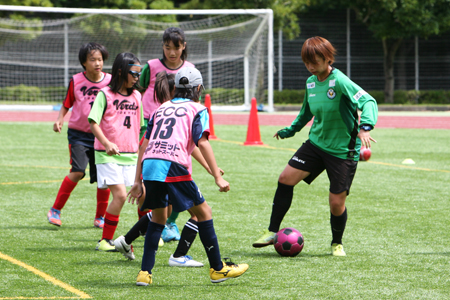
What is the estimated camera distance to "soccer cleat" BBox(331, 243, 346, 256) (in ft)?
16.5

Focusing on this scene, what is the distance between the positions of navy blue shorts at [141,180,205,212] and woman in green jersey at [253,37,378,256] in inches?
49.8

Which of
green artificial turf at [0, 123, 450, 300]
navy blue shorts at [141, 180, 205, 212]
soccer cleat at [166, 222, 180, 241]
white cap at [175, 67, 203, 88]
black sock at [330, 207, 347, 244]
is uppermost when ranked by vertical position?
white cap at [175, 67, 203, 88]

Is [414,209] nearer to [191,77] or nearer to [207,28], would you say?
[191,77]

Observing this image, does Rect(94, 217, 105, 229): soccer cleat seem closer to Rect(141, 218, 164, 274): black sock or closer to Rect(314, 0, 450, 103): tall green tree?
Rect(141, 218, 164, 274): black sock

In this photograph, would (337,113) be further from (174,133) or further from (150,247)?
(150,247)

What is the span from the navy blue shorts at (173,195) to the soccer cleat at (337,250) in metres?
1.51

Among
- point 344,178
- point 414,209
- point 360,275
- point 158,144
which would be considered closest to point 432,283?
point 360,275

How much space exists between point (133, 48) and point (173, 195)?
67.6 ft

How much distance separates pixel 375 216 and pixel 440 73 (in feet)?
101

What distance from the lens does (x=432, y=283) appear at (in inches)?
166

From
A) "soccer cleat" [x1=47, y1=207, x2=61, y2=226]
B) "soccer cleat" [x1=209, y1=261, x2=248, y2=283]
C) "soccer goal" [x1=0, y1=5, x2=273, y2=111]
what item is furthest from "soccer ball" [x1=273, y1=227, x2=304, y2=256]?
"soccer goal" [x1=0, y1=5, x2=273, y2=111]

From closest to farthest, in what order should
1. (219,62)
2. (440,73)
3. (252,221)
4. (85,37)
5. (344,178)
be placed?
(344,178) → (252,221) → (85,37) → (219,62) → (440,73)

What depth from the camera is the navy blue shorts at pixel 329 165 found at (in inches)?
197

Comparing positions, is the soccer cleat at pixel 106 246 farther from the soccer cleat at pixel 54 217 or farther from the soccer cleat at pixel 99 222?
the soccer cleat at pixel 54 217
